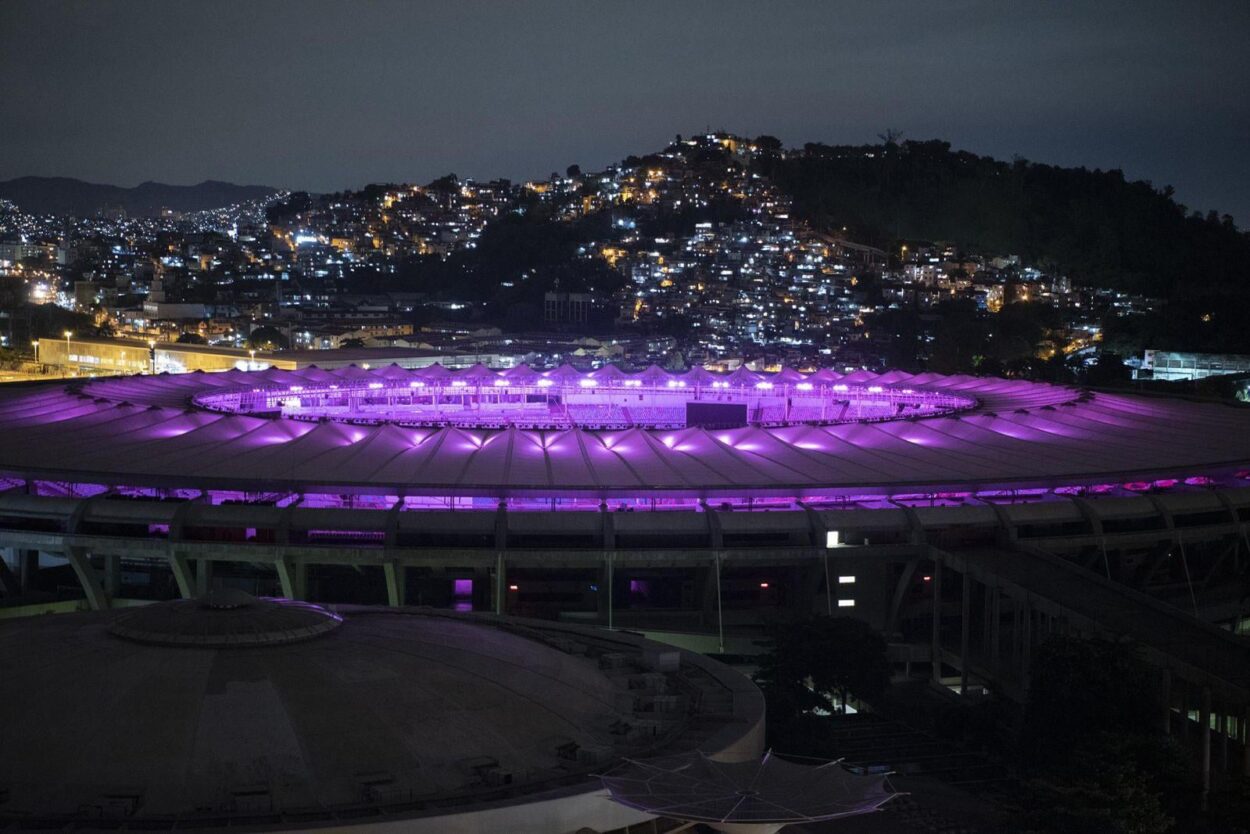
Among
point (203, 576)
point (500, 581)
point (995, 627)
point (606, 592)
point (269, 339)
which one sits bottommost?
point (995, 627)

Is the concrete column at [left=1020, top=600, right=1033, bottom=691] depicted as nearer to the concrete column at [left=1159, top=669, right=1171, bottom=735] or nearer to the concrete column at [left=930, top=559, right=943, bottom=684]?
the concrete column at [left=930, top=559, right=943, bottom=684]

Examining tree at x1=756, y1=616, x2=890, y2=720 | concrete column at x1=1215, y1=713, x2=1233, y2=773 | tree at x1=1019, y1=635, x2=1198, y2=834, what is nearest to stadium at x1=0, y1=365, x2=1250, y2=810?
tree at x1=1019, y1=635, x2=1198, y2=834

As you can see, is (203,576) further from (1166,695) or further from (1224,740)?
(1224,740)

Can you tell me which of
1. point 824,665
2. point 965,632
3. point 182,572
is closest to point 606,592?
point 824,665

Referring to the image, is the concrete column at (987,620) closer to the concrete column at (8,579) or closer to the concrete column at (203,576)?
the concrete column at (203,576)

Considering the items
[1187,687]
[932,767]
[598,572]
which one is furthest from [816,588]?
[1187,687]
